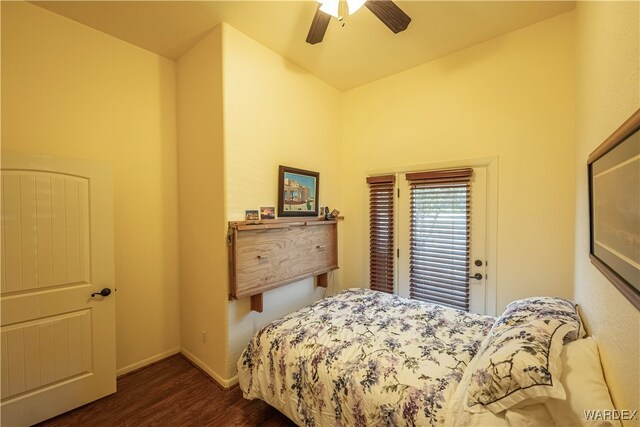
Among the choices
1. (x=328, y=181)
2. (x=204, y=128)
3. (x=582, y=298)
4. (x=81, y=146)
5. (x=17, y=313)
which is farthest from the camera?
(x=328, y=181)

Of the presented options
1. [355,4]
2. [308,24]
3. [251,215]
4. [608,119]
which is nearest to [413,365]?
[608,119]

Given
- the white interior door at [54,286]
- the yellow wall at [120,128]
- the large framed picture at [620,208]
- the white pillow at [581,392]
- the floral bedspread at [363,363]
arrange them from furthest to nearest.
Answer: the yellow wall at [120,128] → the white interior door at [54,286] → the floral bedspread at [363,363] → the white pillow at [581,392] → the large framed picture at [620,208]

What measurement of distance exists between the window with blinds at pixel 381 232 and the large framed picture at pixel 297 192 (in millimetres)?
717

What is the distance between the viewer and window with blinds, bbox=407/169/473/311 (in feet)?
8.32

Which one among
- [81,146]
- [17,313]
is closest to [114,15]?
[81,146]

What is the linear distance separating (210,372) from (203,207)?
1.55m

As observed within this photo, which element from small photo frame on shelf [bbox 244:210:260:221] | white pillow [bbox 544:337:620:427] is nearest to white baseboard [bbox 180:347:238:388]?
small photo frame on shelf [bbox 244:210:260:221]

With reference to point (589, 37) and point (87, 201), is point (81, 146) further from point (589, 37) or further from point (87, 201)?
point (589, 37)

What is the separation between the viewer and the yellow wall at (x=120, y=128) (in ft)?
6.48

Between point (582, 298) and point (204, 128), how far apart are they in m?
3.17

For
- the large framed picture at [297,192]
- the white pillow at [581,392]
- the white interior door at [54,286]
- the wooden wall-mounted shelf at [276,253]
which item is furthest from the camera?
the large framed picture at [297,192]

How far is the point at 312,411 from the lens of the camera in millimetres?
1545

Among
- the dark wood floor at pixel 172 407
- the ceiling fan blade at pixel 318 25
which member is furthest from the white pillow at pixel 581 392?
the ceiling fan blade at pixel 318 25

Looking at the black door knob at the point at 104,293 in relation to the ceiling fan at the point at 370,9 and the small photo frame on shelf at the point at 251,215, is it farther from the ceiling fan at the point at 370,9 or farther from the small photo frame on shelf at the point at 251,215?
the ceiling fan at the point at 370,9
